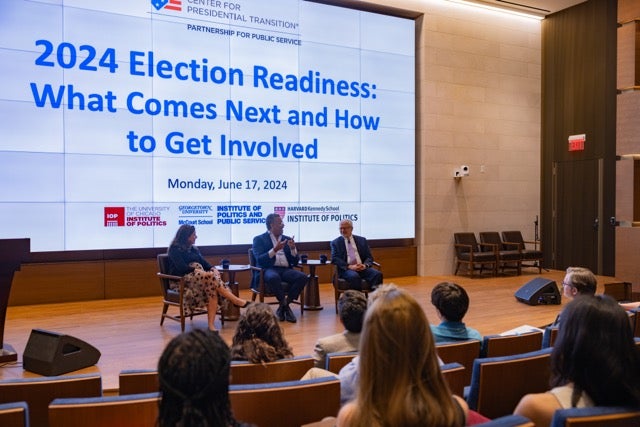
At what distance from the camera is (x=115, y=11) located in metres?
7.57

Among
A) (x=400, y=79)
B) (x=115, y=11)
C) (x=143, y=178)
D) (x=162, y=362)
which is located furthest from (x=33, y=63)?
(x=162, y=362)

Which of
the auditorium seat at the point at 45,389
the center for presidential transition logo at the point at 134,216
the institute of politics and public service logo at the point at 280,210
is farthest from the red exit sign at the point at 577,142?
the auditorium seat at the point at 45,389

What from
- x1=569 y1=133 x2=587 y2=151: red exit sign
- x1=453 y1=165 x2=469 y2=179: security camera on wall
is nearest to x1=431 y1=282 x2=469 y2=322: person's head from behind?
x1=453 y1=165 x2=469 y2=179: security camera on wall

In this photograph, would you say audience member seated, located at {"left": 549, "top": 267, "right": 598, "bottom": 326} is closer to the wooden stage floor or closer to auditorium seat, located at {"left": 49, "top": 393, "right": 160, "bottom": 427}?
the wooden stage floor

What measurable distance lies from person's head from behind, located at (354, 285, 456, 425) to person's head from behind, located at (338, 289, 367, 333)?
1356mm

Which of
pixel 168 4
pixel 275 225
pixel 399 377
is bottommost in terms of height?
pixel 399 377

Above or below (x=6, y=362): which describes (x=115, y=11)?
above

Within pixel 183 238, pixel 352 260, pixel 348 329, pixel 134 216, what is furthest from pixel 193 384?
pixel 134 216

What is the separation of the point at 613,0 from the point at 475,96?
2.83m

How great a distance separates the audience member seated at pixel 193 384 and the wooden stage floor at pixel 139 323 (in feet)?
9.69

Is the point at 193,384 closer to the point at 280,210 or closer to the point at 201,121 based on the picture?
the point at 201,121

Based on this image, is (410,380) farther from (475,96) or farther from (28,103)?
(475,96)

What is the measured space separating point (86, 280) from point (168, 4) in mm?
3956

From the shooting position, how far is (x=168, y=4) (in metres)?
7.93
